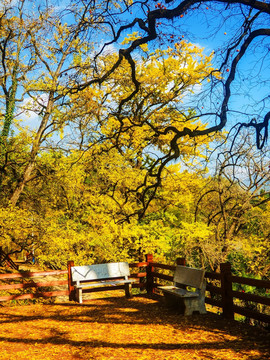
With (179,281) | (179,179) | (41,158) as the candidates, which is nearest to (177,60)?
(179,179)

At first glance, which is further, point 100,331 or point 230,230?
point 230,230

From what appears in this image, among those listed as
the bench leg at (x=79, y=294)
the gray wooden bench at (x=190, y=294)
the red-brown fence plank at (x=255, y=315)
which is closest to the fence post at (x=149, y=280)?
the bench leg at (x=79, y=294)

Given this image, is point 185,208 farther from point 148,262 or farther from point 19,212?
point 19,212

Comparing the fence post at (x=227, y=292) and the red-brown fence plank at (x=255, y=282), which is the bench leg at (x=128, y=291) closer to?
the fence post at (x=227, y=292)

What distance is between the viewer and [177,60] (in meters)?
14.6

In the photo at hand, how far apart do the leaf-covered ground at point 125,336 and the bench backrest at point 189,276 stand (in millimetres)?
646

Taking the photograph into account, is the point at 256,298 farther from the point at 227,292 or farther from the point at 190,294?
the point at 190,294

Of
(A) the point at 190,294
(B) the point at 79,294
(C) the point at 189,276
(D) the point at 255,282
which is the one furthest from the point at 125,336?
(B) the point at 79,294

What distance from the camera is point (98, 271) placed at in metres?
8.98

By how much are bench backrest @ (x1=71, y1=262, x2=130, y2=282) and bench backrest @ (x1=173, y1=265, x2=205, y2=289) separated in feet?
6.50

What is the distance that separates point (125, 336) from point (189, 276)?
2115mm

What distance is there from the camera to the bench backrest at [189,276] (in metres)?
6.63

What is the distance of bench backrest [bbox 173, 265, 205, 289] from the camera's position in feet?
21.7

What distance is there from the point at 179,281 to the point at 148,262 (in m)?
2.39
